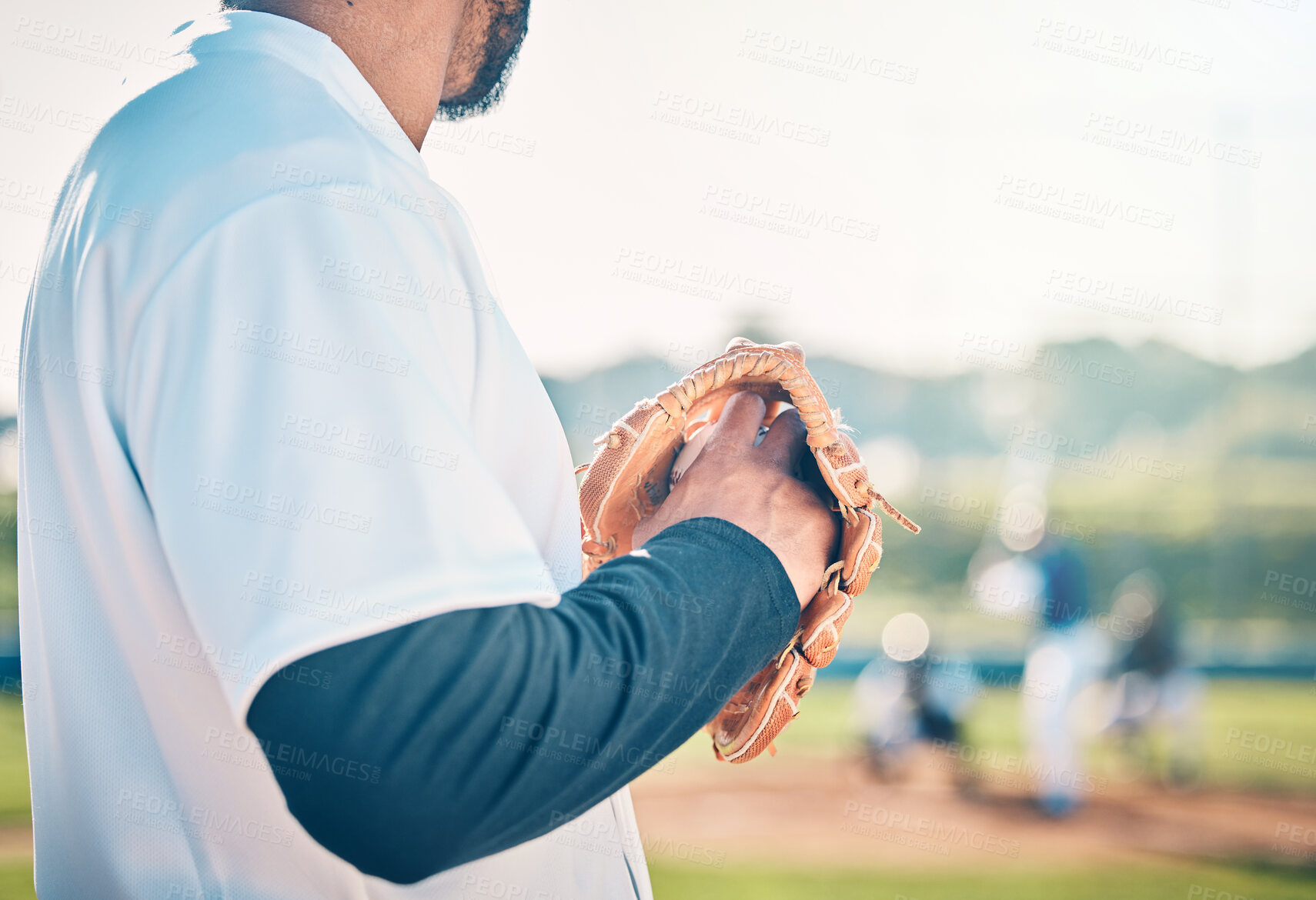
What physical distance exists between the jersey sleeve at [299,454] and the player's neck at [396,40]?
0.42m

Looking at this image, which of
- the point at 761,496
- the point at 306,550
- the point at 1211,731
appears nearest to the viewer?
the point at 306,550

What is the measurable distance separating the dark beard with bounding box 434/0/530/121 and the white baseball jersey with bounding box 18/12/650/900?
0.52 m

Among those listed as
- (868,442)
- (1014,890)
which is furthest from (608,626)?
(868,442)

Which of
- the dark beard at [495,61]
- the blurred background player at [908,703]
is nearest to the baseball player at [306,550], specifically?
the dark beard at [495,61]

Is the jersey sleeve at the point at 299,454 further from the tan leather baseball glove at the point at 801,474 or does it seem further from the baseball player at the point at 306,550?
the tan leather baseball glove at the point at 801,474

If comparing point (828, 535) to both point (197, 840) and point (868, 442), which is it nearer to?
point (197, 840)

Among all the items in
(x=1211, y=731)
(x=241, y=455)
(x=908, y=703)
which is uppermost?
(x=241, y=455)

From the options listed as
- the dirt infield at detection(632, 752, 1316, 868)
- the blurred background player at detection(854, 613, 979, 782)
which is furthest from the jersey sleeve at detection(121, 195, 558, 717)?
the blurred background player at detection(854, 613, 979, 782)

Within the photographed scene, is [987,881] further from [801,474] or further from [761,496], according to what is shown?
[761,496]

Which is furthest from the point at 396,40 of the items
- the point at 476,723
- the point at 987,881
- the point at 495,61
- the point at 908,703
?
the point at 908,703

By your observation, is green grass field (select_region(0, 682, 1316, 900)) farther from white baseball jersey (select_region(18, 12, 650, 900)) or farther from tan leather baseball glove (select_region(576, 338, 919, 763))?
white baseball jersey (select_region(18, 12, 650, 900))

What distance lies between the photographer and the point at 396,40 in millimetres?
1044

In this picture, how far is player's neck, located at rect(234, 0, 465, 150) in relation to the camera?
965 millimetres

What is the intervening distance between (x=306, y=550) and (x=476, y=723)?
0.54 ft
